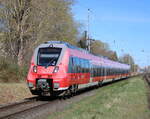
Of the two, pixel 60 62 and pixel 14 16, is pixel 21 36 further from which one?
pixel 60 62

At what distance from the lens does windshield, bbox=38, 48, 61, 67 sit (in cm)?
1830

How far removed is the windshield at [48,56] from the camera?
1830cm

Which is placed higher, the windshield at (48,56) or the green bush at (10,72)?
the windshield at (48,56)

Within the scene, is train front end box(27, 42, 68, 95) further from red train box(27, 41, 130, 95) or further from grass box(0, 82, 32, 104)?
grass box(0, 82, 32, 104)

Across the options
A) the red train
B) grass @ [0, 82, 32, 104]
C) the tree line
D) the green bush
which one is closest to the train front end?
the red train

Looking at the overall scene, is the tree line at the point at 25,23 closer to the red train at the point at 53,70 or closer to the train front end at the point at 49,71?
the red train at the point at 53,70

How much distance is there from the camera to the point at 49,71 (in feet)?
59.0

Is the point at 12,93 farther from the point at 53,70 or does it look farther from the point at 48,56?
the point at 53,70

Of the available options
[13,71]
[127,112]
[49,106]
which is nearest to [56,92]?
[49,106]

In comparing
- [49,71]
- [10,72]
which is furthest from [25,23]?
[49,71]

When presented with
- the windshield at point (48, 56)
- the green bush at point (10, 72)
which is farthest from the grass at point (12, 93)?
the windshield at point (48, 56)

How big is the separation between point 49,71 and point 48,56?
3.40 feet

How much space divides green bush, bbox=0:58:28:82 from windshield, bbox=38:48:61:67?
7721 mm

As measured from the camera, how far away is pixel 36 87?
1794 centimetres
